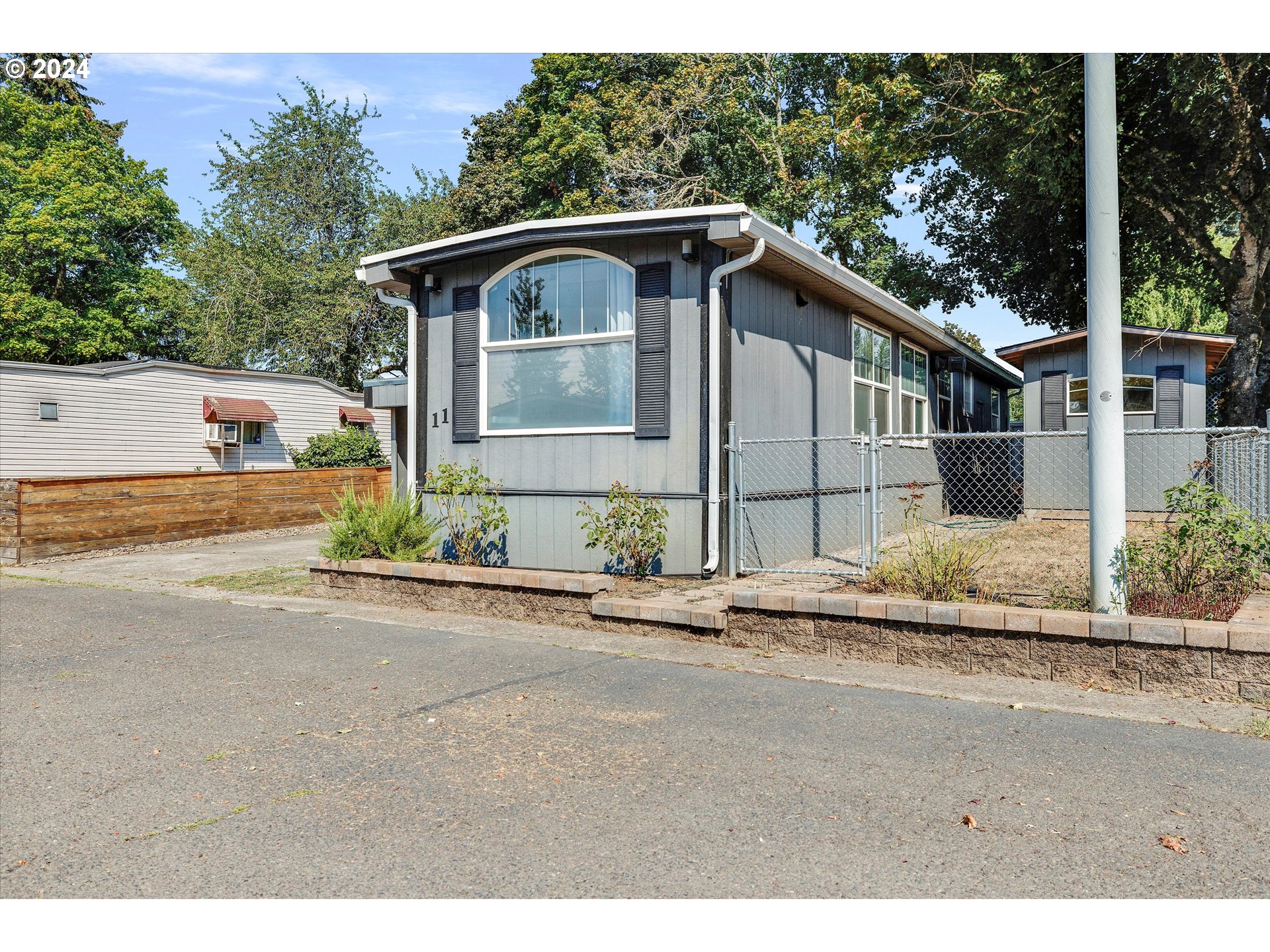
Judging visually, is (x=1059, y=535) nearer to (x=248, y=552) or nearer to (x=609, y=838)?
(x=609, y=838)

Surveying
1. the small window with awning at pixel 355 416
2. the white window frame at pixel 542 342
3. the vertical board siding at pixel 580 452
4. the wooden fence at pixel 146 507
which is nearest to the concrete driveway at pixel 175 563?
the wooden fence at pixel 146 507

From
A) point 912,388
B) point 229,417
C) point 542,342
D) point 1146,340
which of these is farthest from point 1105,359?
point 229,417

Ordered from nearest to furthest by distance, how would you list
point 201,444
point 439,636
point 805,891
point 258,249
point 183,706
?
point 805,891 < point 183,706 < point 439,636 < point 201,444 < point 258,249

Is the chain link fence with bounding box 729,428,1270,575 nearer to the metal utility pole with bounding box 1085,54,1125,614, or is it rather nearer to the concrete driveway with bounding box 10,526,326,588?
the metal utility pole with bounding box 1085,54,1125,614

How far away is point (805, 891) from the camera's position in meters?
2.49

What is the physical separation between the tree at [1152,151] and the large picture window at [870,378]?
12.7 feet

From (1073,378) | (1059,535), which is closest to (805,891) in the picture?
(1059,535)

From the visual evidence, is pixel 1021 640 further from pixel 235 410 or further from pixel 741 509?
pixel 235 410

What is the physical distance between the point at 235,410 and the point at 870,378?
1352cm

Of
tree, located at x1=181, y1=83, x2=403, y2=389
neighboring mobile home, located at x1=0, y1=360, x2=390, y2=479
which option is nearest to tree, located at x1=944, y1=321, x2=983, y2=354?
tree, located at x1=181, y1=83, x2=403, y2=389

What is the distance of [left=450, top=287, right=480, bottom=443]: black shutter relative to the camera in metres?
8.74

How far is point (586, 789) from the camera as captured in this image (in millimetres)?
3336

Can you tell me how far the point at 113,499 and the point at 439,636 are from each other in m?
8.68

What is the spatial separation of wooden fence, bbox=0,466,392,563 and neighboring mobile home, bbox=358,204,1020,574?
97.0 inches
